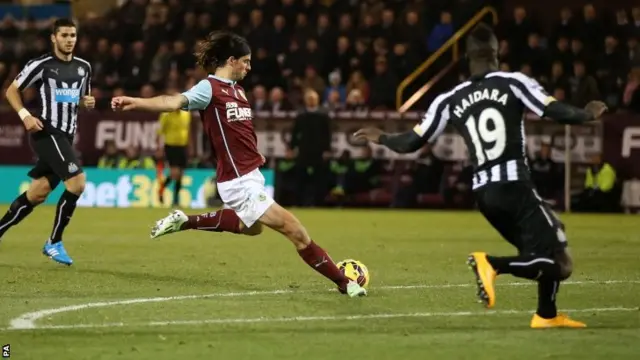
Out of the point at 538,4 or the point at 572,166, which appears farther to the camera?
the point at 538,4

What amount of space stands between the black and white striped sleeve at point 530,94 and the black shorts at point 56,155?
A: 5.53 m

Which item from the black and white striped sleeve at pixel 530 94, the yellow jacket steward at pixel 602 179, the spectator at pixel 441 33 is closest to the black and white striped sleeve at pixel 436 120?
the black and white striped sleeve at pixel 530 94

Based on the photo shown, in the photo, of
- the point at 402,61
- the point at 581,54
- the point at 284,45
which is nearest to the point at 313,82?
the point at 284,45

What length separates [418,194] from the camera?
2344 centimetres

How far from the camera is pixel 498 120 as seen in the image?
7.84 m

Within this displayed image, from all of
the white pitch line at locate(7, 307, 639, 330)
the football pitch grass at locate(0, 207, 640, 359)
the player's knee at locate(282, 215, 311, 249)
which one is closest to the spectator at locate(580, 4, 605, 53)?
the football pitch grass at locate(0, 207, 640, 359)

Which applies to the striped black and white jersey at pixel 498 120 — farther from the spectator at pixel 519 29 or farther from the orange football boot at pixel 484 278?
the spectator at pixel 519 29

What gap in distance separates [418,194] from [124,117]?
6293 mm

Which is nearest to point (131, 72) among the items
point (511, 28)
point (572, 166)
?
point (511, 28)

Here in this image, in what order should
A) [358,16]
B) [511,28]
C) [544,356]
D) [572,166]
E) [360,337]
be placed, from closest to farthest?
[544,356] < [360,337] < [572,166] < [511,28] < [358,16]

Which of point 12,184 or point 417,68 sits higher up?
point 417,68

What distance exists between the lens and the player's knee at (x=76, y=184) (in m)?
12.0

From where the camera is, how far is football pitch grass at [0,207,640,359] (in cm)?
705

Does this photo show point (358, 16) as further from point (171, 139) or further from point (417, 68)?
point (171, 139)
